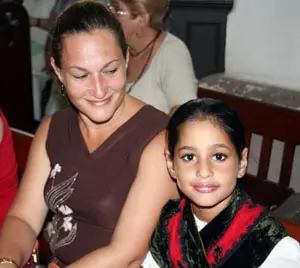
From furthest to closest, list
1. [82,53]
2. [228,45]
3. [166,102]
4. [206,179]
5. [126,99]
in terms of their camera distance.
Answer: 1. [228,45]
2. [166,102]
3. [126,99]
4. [82,53]
5. [206,179]

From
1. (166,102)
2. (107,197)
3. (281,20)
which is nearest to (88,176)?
(107,197)

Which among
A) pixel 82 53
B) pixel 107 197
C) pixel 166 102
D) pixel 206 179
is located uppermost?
pixel 82 53

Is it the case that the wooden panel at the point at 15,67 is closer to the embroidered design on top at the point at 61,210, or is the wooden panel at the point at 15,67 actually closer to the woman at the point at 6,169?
the woman at the point at 6,169

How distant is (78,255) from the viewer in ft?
4.99

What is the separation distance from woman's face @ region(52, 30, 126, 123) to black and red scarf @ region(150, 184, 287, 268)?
27 centimetres

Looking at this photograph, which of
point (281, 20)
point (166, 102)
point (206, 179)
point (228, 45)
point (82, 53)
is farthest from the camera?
point (228, 45)

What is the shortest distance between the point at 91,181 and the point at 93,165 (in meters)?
0.04

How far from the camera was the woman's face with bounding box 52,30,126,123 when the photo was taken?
1.39 meters

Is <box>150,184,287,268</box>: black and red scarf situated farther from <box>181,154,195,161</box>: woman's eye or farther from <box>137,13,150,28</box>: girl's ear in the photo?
<box>137,13,150,28</box>: girl's ear


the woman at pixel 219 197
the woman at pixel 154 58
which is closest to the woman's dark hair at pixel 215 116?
the woman at pixel 219 197

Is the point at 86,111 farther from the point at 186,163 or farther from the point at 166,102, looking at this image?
the point at 166,102

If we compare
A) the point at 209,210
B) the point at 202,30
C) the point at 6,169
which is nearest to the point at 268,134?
the point at 209,210

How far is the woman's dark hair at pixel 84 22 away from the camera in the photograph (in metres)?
1.41

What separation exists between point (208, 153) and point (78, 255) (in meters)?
0.44
